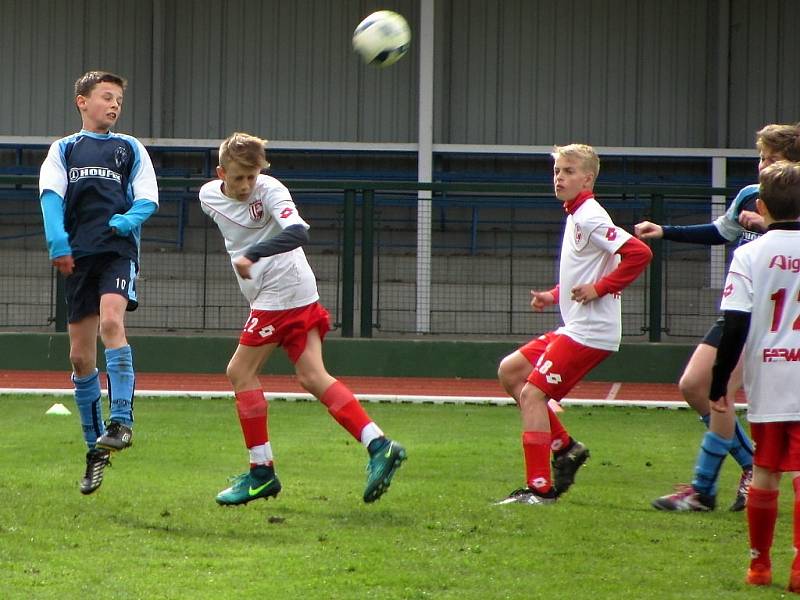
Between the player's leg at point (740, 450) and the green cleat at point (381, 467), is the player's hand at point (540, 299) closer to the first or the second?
the player's leg at point (740, 450)

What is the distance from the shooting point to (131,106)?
70.4 ft

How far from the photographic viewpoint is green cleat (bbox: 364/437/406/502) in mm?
5781

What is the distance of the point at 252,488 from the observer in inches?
234

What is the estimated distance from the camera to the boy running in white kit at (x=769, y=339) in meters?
4.45

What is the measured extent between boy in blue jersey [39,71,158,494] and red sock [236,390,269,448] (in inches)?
21.7

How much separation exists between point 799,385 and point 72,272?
3559 mm

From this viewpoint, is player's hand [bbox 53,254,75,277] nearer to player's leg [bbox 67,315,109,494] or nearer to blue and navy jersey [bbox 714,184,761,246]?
player's leg [bbox 67,315,109,494]

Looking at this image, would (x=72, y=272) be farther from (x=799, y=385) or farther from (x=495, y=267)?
(x=495, y=267)

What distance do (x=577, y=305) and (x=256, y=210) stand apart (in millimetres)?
1628

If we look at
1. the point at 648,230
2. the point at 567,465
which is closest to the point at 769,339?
the point at 648,230

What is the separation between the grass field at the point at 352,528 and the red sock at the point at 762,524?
0.37 ft

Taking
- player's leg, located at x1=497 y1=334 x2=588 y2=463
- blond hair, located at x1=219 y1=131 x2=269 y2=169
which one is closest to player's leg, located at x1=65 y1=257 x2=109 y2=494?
blond hair, located at x1=219 y1=131 x2=269 y2=169

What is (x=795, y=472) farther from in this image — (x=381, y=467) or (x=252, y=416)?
(x=252, y=416)

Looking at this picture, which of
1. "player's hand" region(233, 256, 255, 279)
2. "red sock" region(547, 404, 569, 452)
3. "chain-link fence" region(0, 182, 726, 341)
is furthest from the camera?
"chain-link fence" region(0, 182, 726, 341)
